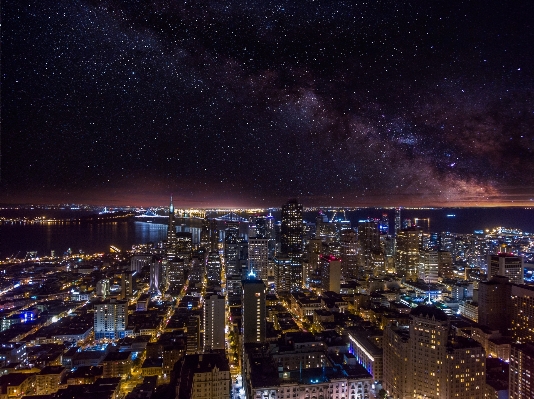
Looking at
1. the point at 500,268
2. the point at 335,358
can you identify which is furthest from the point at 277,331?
the point at 500,268

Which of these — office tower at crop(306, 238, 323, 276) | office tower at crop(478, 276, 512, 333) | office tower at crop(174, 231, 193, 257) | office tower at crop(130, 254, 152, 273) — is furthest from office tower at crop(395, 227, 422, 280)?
office tower at crop(130, 254, 152, 273)

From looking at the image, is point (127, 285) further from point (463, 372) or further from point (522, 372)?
point (522, 372)

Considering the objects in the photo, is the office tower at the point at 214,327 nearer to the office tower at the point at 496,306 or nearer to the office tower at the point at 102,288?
the office tower at the point at 496,306

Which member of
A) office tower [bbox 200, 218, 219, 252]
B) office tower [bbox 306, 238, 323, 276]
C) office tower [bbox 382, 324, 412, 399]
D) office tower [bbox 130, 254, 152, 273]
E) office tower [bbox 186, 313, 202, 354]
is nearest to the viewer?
office tower [bbox 382, 324, 412, 399]

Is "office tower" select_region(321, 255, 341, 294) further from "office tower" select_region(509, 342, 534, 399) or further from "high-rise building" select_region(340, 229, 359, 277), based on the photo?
"office tower" select_region(509, 342, 534, 399)

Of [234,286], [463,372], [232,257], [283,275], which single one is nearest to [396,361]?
[463,372]
